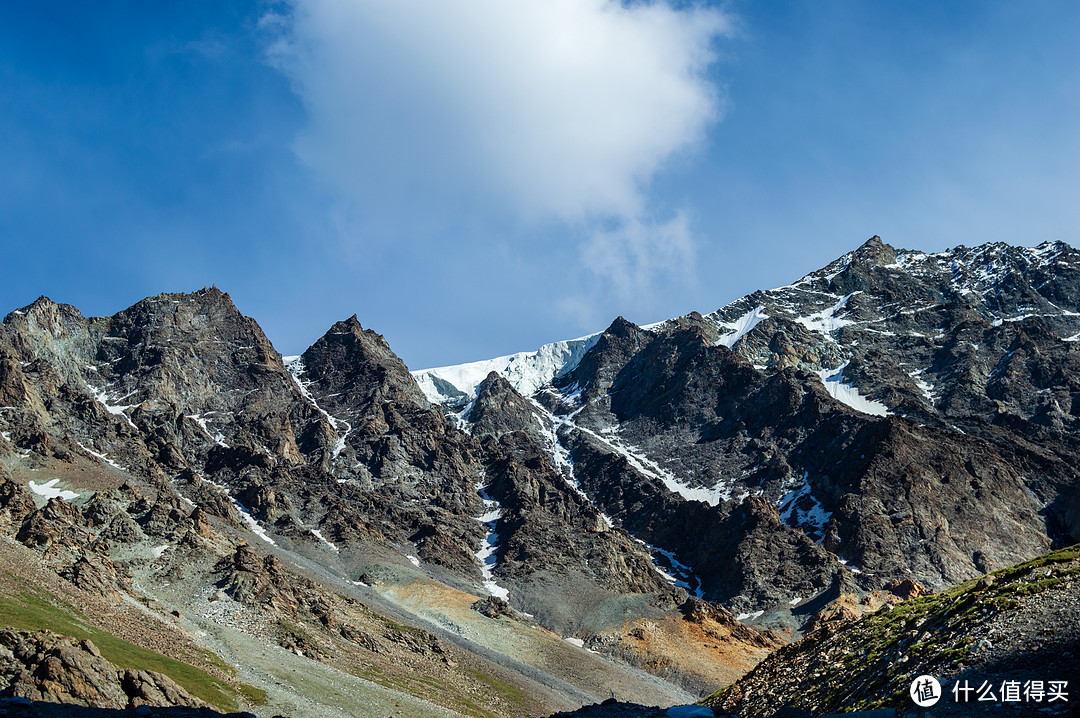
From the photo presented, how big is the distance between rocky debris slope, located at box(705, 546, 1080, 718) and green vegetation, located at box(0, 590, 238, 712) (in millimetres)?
43802

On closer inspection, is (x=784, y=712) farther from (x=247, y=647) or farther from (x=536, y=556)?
(x=536, y=556)

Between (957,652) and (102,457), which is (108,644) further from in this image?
(102,457)

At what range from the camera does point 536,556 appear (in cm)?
19988

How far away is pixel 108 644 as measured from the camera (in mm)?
66500

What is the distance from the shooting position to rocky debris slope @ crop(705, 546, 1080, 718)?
82.6 ft

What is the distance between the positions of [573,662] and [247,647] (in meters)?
65.2

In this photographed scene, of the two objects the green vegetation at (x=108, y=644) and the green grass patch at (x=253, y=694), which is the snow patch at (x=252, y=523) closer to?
the green vegetation at (x=108, y=644)

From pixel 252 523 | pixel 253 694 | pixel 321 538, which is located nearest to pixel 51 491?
pixel 252 523

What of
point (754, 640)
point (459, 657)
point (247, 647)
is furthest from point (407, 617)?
point (754, 640)

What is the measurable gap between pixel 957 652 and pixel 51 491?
153 m

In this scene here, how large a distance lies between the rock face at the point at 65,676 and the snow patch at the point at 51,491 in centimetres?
10176

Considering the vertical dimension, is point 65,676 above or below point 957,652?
below

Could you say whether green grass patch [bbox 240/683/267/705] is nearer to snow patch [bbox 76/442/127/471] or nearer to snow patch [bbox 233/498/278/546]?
snow patch [bbox 233/498/278/546]

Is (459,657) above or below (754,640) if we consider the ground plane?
below
